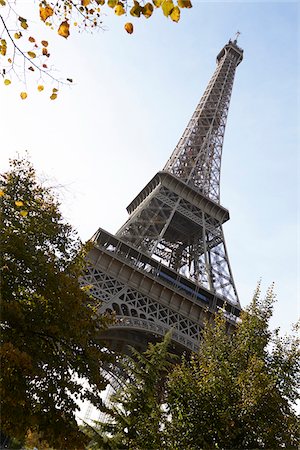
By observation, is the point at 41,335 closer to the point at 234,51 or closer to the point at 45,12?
the point at 45,12

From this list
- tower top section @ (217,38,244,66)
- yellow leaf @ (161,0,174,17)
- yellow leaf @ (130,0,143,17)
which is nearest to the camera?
yellow leaf @ (161,0,174,17)

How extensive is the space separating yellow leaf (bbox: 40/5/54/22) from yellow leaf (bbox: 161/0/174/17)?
1.88m

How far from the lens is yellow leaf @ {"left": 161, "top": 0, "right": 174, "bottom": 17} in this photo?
13.9 feet

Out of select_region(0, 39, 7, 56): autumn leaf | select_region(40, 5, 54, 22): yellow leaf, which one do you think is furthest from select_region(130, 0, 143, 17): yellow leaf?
select_region(0, 39, 7, 56): autumn leaf

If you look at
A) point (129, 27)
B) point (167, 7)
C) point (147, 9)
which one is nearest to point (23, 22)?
point (129, 27)

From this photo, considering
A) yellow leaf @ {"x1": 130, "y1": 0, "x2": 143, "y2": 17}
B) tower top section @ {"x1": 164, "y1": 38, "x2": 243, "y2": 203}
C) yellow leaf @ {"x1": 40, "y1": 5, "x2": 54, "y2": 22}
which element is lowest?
yellow leaf @ {"x1": 130, "y1": 0, "x2": 143, "y2": 17}

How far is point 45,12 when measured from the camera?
5.34 metres

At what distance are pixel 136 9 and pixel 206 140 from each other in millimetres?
43801

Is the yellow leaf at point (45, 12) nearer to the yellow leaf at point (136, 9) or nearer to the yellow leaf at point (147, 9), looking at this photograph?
the yellow leaf at point (136, 9)

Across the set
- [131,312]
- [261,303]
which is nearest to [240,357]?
[261,303]

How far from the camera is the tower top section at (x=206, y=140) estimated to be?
4328 centimetres

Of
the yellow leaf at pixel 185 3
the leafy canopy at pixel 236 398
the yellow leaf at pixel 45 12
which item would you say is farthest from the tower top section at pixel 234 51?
the yellow leaf at pixel 185 3

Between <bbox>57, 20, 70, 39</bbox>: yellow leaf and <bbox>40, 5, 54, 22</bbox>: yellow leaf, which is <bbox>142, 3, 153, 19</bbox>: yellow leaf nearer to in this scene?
<bbox>57, 20, 70, 39</bbox>: yellow leaf

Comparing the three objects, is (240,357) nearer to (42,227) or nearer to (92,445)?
(42,227)
